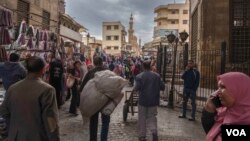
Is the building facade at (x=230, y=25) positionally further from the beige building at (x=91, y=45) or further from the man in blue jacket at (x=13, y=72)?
the beige building at (x=91, y=45)

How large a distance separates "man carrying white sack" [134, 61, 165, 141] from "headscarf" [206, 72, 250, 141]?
4.96m

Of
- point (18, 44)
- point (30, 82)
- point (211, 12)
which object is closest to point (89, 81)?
point (30, 82)

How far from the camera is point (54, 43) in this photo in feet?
44.5

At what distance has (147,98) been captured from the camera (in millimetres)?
7945

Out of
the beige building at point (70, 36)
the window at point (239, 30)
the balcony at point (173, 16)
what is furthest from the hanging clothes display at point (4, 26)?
the balcony at point (173, 16)

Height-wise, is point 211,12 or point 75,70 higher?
point 211,12

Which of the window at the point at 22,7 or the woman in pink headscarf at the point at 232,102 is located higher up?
the window at the point at 22,7

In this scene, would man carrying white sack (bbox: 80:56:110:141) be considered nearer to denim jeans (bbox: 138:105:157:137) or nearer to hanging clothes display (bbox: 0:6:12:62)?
denim jeans (bbox: 138:105:157:137)

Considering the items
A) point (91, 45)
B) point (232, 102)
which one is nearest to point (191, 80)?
point (232, 102)

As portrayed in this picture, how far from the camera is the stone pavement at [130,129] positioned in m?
8.75

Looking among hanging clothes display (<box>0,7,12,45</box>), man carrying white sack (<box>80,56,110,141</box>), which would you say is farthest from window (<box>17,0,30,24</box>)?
man carrying white sack (<box>80,56,110,141</box>)

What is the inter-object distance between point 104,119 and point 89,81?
0.76 m

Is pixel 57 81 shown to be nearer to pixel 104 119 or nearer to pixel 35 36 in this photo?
pixel 35 36

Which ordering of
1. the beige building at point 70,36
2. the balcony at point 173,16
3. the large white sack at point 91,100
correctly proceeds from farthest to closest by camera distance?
the balcony at point 173,16 < the beige building at point 70,36 < the large white sack at point 91,100
